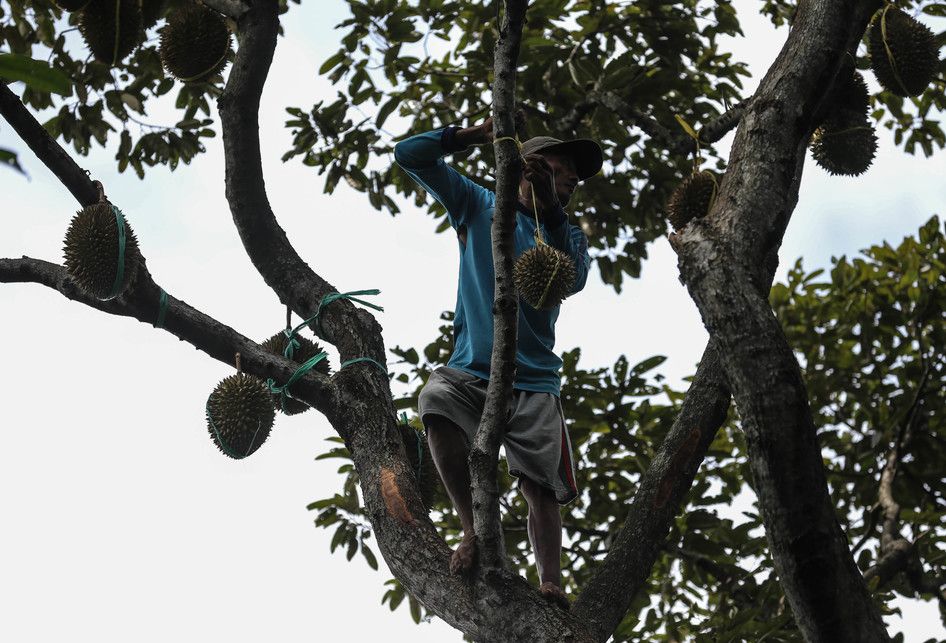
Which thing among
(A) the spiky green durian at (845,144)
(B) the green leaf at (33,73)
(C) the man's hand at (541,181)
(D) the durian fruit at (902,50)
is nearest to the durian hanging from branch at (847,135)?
(A) the spiky green durian at (845,144)

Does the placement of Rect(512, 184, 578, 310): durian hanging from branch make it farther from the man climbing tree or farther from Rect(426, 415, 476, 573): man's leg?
Rect(426, 415, 476, 573): man's leg

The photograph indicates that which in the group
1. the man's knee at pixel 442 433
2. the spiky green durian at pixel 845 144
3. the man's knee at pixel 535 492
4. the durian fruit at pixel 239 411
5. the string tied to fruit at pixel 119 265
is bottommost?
the man's knee at pixel 535 492

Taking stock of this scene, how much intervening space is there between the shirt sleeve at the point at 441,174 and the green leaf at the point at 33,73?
5.79 feet

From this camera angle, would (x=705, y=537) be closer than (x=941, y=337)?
Yes

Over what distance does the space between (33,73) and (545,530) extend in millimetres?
1915

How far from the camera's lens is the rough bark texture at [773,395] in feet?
5.40

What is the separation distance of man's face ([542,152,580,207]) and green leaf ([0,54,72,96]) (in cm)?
208

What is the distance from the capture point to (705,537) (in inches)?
162

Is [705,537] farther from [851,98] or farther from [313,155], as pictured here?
[313,155]

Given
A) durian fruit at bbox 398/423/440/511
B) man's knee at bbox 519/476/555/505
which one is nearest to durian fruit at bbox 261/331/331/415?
durian fruit at bbox 398/423/440/511

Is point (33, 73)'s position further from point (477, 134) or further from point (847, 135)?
point (847, 135)

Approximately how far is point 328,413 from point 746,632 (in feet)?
5.45

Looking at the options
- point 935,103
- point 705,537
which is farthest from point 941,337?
point 705,537

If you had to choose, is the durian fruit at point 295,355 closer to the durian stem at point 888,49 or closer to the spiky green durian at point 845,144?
the spiky green durian at point 845,144
